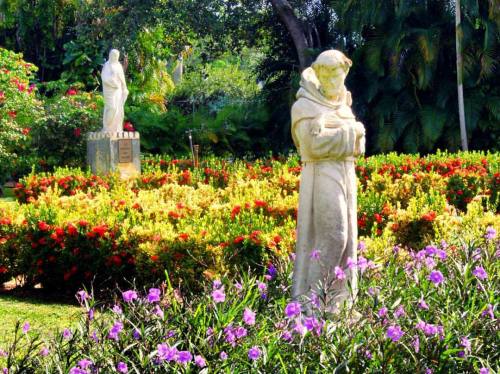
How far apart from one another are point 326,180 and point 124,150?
35.6 feet

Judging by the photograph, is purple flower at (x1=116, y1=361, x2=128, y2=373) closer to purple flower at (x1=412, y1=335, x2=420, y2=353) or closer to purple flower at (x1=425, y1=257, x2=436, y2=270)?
purple flower at (x1=412, y1=335, x2=420, y2=353)

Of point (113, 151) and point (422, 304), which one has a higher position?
point (113, 151)

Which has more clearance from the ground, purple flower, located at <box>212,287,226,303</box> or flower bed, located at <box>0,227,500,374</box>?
purple flower, located at <box>212,287,226,303</box>

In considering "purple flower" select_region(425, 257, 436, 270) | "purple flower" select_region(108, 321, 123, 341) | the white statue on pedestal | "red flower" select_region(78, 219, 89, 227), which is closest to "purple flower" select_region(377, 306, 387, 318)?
"purple flower" select_region(425, 257, 436, 270)

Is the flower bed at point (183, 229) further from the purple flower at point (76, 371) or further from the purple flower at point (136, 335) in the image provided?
the purple flower at point (76, 371)

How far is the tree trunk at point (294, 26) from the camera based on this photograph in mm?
18828

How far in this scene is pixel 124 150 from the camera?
15219 mm

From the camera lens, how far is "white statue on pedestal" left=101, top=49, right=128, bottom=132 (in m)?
15.4

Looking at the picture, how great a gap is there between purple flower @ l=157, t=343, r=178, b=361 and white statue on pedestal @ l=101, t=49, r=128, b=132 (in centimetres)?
1205

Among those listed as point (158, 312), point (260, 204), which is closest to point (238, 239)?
point (260, 204)

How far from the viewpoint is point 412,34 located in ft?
56.6

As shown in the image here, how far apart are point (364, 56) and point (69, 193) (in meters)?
8.84

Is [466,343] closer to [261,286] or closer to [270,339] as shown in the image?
[270,339]

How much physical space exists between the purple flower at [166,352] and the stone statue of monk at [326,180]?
123cm
